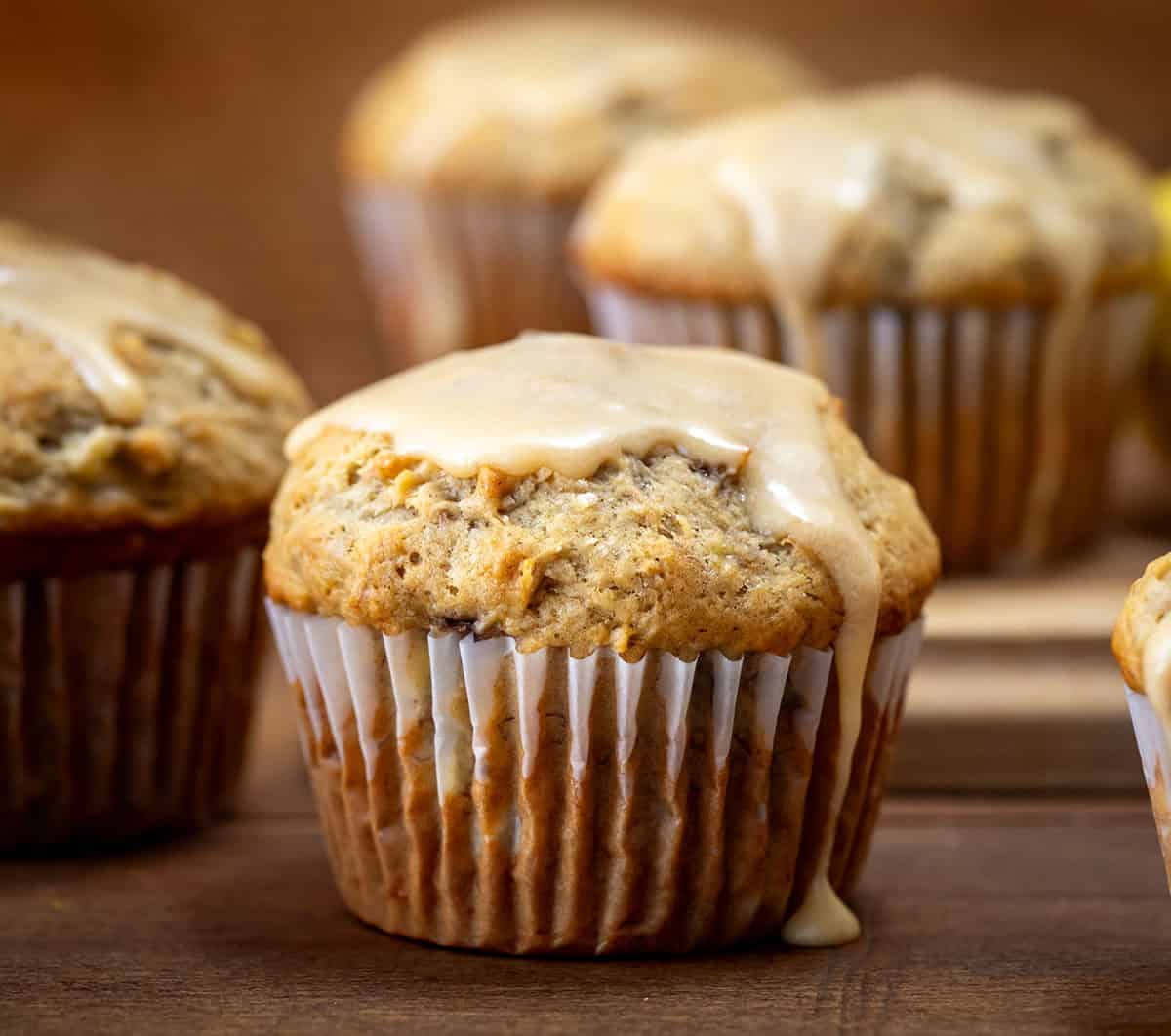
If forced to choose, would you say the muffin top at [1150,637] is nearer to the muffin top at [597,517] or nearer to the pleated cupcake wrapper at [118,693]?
the muffin top at [597,517]

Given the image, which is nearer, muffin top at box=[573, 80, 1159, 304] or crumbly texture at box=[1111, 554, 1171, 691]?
crumbly texture at box=[1111, 554, 1171, 691]

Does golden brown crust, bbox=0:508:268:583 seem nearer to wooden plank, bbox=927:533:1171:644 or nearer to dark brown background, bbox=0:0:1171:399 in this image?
wooden plank, bbox=927:533:1171:644

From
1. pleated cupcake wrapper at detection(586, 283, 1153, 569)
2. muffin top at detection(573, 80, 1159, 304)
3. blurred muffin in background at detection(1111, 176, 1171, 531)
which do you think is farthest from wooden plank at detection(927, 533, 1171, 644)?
muffin top at detection(573, 80, 1159, 304)

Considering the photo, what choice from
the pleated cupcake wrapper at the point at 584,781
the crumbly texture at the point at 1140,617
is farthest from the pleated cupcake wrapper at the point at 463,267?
the crumbly texture at the point at 1140,617

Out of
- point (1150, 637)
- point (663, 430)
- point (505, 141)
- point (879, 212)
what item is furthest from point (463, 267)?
point (1150, 637)

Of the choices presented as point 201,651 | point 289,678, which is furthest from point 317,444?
point 201,651

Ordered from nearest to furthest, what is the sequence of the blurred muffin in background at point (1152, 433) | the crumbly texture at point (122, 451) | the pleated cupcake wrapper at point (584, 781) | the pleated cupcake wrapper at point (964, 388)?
1. the pleated cupcake wrapper at point (584, 781)
2. the crumbly texture at point (122, 451)
3. the pleated cupcake wrapper at point (964, 388)
4. the blurred muffin in background at point (1152, 433)

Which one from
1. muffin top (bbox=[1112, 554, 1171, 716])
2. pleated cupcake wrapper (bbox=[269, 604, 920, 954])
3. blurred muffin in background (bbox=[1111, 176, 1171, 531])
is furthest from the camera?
blurred muffin in background (bbox=[1111, 176, 1171, 531])
